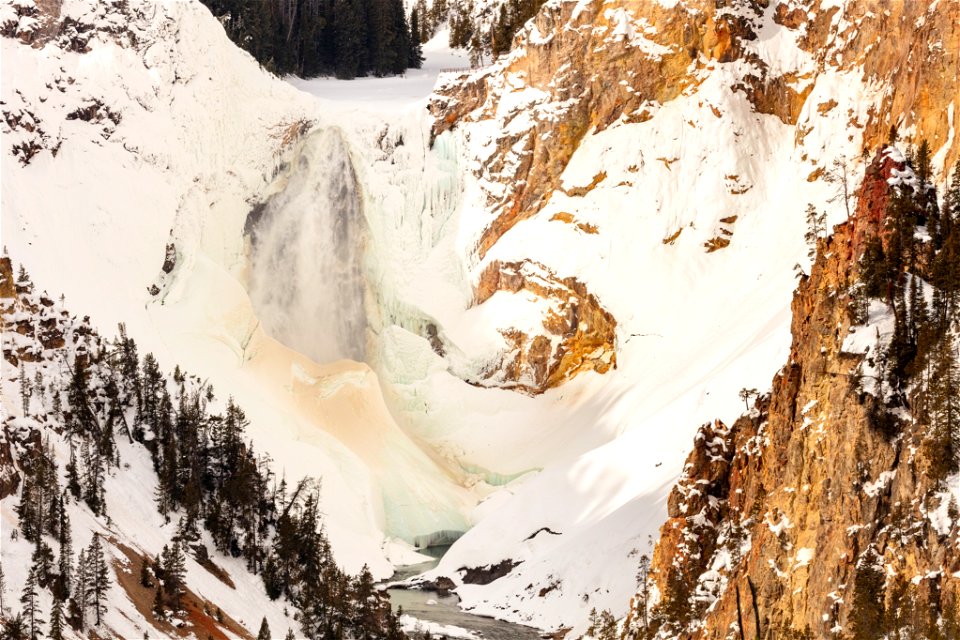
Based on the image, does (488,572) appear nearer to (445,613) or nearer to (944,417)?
(445,613)

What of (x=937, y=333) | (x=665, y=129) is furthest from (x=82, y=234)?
(x=937, y=333)

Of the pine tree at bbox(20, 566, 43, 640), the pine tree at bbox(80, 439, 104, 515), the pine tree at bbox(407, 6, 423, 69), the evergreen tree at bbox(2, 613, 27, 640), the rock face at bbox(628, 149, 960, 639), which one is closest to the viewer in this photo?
the rock face at bbox(628, 149, 960, 639)

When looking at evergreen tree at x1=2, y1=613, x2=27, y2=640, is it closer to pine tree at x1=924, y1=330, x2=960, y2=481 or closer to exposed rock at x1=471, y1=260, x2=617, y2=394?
pine tree at x1=924, y1=330, x2=960, y2=481

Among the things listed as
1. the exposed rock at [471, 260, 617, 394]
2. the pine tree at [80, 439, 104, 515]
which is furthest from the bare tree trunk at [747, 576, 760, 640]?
the exposed rock at [471, 260, 617, 394]

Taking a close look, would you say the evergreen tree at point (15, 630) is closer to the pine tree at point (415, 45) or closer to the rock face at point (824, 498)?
the rock face at point (824, 498)

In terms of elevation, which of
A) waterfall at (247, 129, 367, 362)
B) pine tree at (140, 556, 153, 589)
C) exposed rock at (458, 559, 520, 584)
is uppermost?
waterfall at (247, 129, 367, 362)
